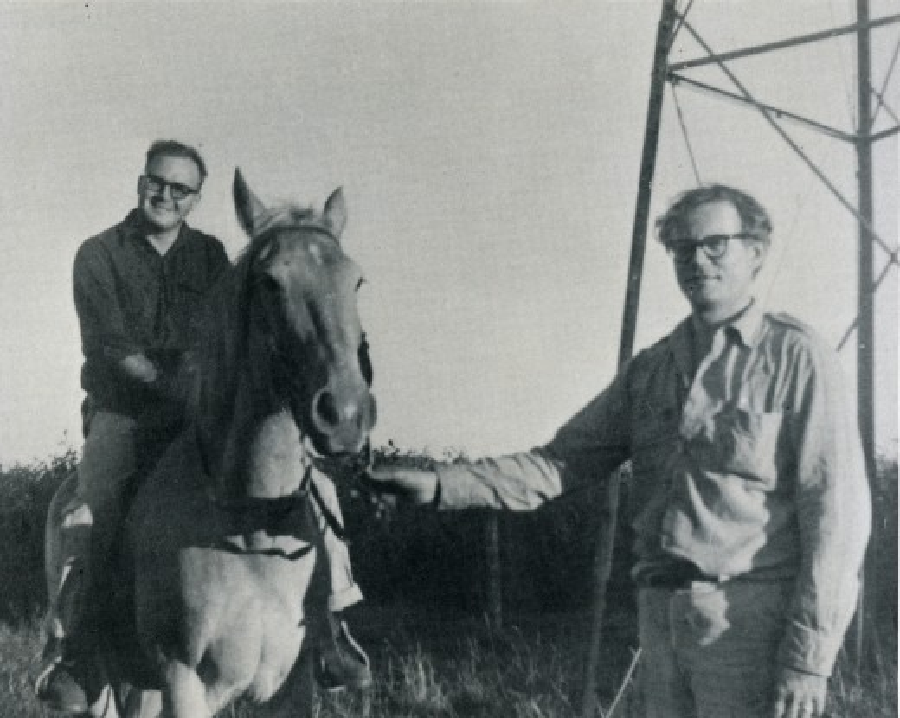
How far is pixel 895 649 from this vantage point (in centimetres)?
732

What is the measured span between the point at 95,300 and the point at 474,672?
5.24 metres

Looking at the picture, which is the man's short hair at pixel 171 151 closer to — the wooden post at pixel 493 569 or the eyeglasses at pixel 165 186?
the eyeglasses at pixel 165 186

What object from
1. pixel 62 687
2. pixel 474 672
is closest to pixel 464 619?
pixel 474 672

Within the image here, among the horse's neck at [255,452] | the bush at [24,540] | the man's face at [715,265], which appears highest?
the man's face at [715,265]

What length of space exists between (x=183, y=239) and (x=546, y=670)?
546 cm

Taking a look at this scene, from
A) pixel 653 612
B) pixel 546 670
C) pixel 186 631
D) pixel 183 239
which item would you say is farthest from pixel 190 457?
pixel 546 670

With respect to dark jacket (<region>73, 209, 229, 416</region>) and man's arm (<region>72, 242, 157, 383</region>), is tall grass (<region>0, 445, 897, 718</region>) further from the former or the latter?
man's arm (<region>72, 242, 157, 383</region>)

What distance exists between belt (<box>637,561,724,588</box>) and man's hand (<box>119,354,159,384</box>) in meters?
2.20

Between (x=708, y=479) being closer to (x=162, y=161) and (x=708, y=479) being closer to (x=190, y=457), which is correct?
(x=190, y=457)

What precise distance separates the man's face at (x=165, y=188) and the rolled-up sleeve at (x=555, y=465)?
196 cm

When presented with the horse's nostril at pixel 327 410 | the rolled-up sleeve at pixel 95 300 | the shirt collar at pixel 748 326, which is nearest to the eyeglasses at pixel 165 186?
the rolled-up sleeve at pixel 95 300

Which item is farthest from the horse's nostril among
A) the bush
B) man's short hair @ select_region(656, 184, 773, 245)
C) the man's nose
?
the bush

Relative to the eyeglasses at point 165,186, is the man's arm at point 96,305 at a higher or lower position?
lower

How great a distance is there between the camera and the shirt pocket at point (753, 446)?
323 cm
